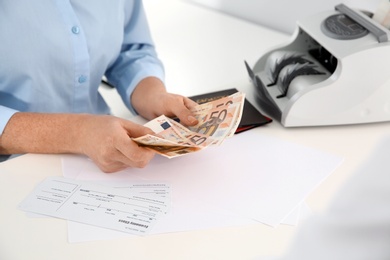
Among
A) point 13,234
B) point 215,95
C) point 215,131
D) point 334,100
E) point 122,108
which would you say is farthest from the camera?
point 122,108

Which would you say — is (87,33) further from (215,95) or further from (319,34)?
(319,34)

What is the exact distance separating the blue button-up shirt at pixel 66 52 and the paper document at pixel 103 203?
199 millimetres

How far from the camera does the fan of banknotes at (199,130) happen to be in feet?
2.84

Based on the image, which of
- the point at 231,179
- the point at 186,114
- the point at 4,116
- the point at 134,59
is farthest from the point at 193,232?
the point at 134,59

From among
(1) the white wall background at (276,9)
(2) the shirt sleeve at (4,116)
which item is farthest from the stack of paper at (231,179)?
(1) the white wall background at (276,9)

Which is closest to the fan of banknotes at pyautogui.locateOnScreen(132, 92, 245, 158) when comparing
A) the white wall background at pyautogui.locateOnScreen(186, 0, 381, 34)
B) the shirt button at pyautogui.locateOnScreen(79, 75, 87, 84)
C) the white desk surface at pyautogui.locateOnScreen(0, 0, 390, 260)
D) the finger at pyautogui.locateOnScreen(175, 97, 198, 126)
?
the finger at pyautogui.locateOnScreen(175, 97, 198, 126)

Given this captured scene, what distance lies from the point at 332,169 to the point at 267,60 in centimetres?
38

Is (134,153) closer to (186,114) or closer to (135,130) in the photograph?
(135,130)

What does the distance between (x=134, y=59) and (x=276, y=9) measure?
2.02 ft

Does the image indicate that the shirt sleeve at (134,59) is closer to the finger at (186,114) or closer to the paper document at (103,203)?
the finger at (186,114)

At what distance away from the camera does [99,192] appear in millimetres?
872

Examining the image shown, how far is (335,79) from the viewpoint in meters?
1.02

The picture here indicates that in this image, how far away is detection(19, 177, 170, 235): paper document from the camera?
80 cm

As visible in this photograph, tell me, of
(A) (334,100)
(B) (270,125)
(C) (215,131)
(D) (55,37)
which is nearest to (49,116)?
(D) (55,37)
